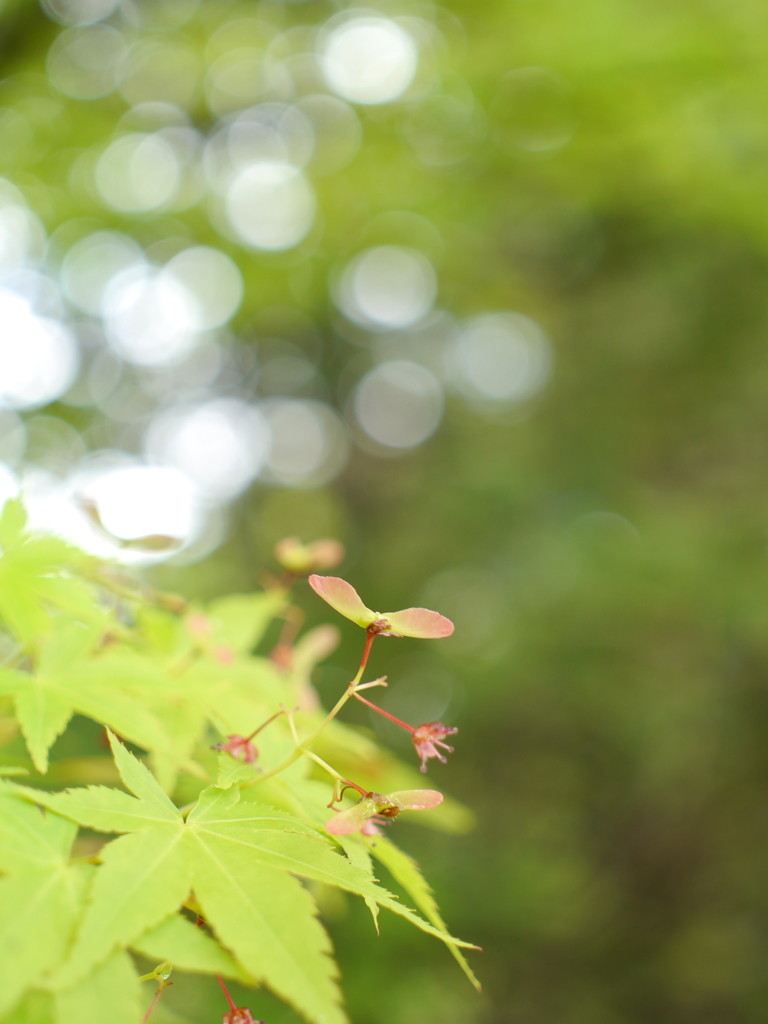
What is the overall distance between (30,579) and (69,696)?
13 centimetres

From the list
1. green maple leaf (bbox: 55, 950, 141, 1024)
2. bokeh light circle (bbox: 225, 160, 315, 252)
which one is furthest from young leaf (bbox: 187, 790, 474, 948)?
bokeh light circle (bbox: 225, 160, 315, 252)


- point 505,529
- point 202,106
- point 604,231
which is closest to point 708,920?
point 505,529

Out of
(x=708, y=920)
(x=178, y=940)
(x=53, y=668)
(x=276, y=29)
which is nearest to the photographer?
(x=178, y=940)

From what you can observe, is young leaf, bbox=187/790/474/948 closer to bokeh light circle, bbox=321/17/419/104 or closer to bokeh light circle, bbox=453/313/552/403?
bokeh light circle, bbox=321/17/419/104

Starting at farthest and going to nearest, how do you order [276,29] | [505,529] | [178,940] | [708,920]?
[505,529] < [708,920] < [276,29] < [178,940]

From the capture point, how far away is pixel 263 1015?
3.22 meters

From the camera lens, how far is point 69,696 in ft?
2.37

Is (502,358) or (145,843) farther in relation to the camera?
(502,358)

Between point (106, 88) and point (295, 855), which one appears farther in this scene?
point (106, 88)

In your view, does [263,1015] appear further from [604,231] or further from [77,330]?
[604,231]

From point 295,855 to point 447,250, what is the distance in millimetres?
4418

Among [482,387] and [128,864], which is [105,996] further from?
[482,387]

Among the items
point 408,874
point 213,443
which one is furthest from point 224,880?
point 213,443

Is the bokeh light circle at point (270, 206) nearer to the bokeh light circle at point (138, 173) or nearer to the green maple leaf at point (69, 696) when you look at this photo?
the bokeh light circle at point (138, 173)
